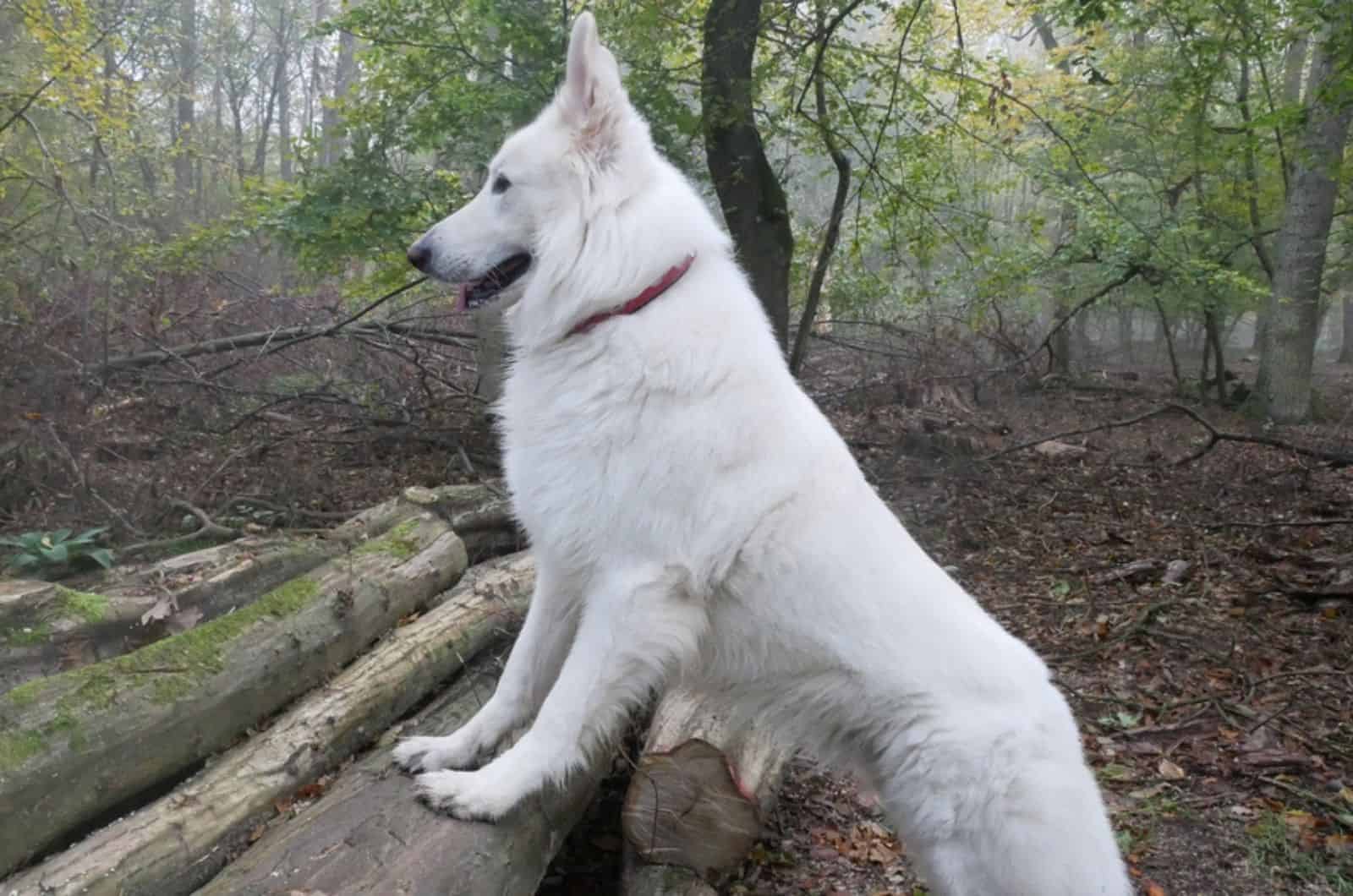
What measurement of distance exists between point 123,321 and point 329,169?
236 centimetres

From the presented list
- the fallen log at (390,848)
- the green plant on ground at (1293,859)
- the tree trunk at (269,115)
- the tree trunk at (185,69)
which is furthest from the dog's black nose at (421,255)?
the tree trunk at (269,115)

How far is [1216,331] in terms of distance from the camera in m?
12.4

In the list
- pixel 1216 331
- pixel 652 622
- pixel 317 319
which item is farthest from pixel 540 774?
pixel 1216 331

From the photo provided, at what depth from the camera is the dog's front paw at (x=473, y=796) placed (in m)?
2.59

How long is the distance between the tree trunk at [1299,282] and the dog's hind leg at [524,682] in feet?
32.4

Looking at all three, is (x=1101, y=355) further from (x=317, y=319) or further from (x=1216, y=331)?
(x=317, y=319)

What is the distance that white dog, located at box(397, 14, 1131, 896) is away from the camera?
2.53 metres

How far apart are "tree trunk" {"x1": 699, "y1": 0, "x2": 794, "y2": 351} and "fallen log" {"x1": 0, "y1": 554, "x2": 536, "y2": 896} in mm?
4036

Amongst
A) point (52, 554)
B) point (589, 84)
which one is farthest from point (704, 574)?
point (52, 554)

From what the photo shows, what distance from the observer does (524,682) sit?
3004mm

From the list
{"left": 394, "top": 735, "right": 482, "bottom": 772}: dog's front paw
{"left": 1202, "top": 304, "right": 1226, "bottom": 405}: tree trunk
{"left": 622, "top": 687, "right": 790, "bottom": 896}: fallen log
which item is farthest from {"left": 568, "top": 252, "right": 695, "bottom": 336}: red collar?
{"left": 1202, "top": 304, "right": 1226, "bottom": 405}: tree trunk

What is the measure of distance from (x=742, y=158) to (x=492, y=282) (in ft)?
14.0

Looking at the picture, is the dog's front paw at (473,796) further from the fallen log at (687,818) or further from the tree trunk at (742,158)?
the tree trunk at (742,158)

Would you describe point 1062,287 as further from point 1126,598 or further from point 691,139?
point 1126,598
